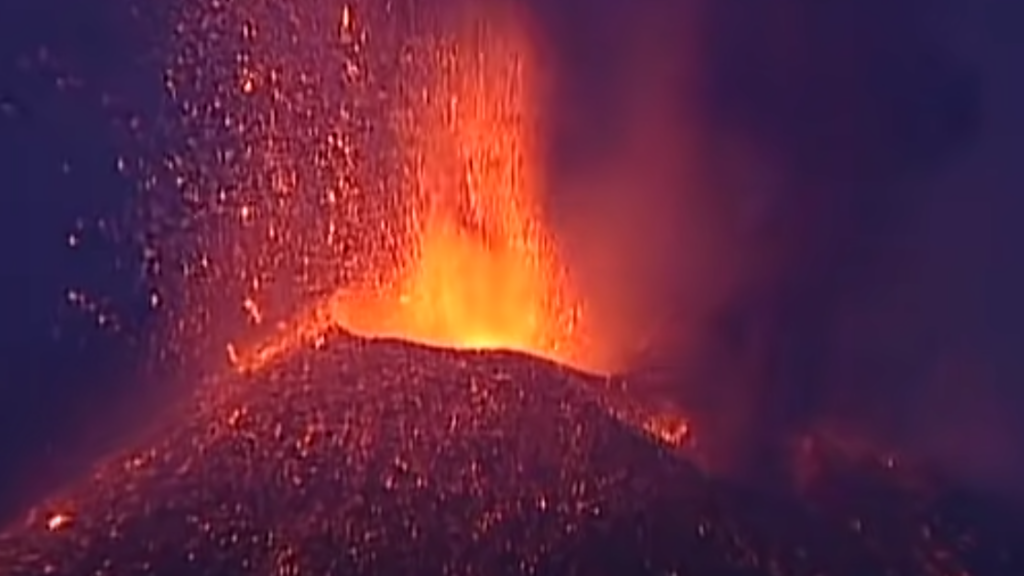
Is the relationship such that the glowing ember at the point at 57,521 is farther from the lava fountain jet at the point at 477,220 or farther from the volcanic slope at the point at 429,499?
the lava fountain jet at the point at 477,220

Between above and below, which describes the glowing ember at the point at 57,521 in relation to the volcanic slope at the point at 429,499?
below

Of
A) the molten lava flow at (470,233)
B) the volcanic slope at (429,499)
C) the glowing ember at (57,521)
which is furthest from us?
the molten lava flow at (470,233)

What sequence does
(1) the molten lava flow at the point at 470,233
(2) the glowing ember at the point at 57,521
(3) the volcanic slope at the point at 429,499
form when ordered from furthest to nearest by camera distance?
(1) the molten lava flow at the point at 470,233 → (2) the glowing ember at the point at 57,521 → (3) the volcanic slope at the point at 429,499

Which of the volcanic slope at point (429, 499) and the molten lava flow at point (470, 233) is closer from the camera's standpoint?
the volcanic slope at point (429, 499)

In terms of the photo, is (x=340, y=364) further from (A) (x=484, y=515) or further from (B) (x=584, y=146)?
(B) (x=584, y=146)

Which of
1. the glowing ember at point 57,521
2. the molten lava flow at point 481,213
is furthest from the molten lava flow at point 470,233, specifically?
the glowing ember at point 57,521

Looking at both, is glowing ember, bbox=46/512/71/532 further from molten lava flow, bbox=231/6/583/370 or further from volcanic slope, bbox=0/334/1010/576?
molten lava flow, bbox=231/6/583/370

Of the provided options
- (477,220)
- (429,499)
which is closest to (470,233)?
(477,220)
